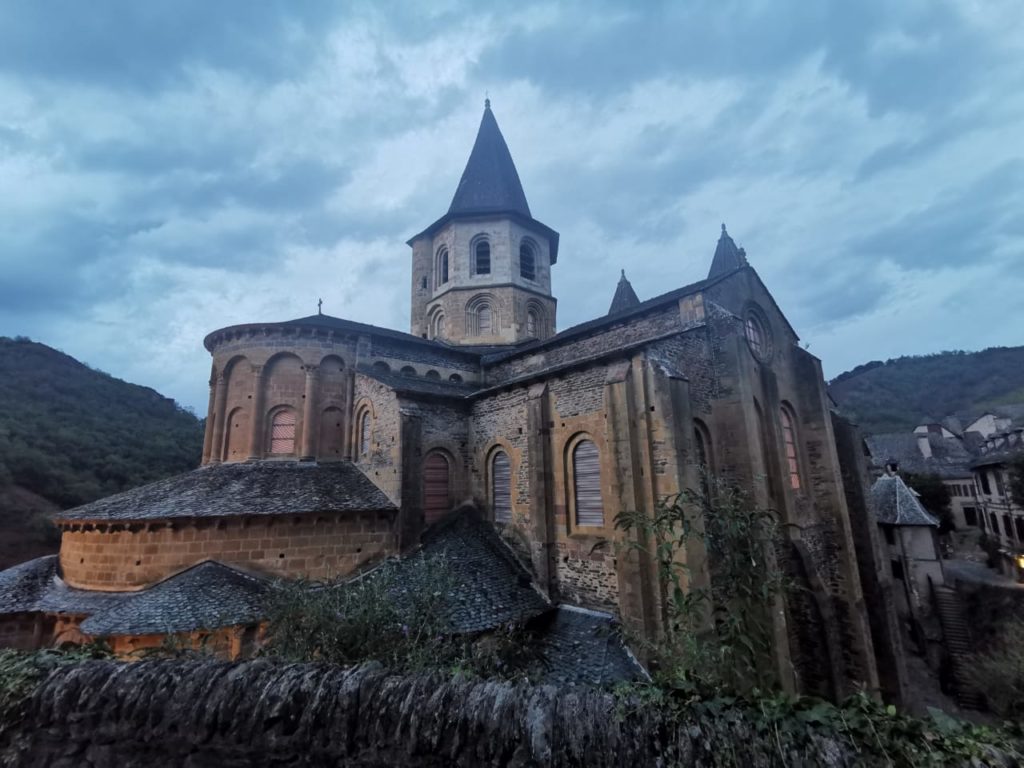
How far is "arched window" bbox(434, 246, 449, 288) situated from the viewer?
24.3 metres

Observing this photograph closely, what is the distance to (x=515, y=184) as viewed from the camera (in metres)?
26.0

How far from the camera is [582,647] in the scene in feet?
33.0

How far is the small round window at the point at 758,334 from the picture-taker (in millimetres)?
14062

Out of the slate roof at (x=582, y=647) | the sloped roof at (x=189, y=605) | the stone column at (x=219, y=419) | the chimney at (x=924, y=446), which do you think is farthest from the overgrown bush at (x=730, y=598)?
the chimney at (x=924, y=446)

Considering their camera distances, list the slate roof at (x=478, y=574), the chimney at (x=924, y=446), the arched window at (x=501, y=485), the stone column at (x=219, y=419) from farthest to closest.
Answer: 1. the chimney at (x=924, y=446)
2. the stone column at (x=219, y=419)
3. the arched window at (x=501, y=485)
4. the slate roof at (x=478, y=574)

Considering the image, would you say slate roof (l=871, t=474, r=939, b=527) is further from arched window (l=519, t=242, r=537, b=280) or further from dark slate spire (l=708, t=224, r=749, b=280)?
arched window (l=519, t=242, r=537, b=280)

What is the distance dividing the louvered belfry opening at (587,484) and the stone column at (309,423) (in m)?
9.42

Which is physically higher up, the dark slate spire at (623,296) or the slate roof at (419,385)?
the dark slate spire at (623,296)

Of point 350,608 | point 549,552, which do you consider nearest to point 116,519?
point 350,608

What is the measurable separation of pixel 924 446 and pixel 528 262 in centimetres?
4391

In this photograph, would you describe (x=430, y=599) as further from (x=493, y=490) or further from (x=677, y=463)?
(x=493, y=490)

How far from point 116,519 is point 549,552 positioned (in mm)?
10813

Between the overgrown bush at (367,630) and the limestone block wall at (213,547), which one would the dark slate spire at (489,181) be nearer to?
the limestone block wall at (213,547)

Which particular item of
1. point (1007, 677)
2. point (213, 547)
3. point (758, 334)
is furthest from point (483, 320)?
point (1007, 677)
